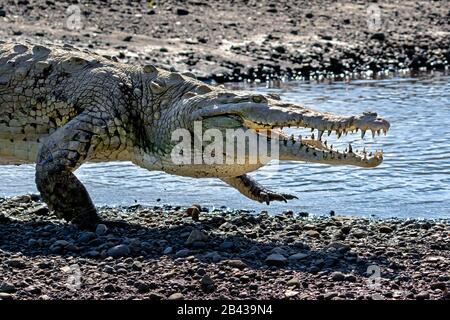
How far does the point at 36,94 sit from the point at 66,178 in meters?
1.02

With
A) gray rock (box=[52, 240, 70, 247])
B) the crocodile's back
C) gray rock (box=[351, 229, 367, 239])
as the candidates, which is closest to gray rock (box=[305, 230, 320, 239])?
gray rock (box=[351, 229, 367, 239])

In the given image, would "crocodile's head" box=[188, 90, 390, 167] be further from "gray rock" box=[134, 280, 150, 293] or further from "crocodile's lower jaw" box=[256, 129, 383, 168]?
"gray rock" box=[134, 280, 150, 293]

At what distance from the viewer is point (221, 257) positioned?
6.98 m

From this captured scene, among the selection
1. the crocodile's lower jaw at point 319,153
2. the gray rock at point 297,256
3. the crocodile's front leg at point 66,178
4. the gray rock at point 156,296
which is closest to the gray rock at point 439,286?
the gray rock at point 297,256

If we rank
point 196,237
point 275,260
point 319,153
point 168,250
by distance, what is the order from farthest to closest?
1. point 196,237
2. point 319,153
3. point 168,250
4. point 275,260

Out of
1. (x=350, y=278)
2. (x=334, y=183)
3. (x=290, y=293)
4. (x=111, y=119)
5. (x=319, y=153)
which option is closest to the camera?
(x=290, y=293)

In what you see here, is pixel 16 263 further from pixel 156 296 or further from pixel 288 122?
pixel 288 122

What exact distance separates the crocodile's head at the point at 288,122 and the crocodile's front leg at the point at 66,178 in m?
0.96

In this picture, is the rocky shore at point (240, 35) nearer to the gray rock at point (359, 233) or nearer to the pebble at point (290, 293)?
the gray rock at point (359, 233)

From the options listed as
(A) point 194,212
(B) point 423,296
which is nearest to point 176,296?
(B) point 423,296

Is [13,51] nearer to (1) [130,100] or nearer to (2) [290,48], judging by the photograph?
(1) [130,100]

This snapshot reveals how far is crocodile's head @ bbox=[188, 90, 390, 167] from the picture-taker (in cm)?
712
